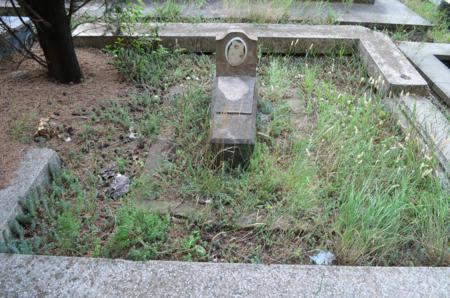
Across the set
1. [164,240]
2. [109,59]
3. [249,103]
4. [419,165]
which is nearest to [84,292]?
[164,240]

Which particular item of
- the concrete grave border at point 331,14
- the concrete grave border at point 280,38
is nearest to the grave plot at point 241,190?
the concrete grave border at point 280,38

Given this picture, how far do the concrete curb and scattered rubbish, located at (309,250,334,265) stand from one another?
1.65 m

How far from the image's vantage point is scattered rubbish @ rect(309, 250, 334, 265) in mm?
1970

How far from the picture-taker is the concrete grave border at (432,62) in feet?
12.1

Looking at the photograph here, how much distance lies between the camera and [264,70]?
159 inches

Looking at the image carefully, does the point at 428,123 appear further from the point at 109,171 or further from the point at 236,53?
the point at 109,171

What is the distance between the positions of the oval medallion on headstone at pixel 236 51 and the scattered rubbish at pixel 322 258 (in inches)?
62.9

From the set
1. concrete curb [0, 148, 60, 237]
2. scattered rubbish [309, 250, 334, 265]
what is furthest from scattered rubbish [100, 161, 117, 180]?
scattered rubbish [309, 250, 334, 265]

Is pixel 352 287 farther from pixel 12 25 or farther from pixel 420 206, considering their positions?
pixel 12 25

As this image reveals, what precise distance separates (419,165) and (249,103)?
4.14ft

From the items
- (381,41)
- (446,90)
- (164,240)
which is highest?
(381,41)

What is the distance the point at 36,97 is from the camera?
3.13 meters

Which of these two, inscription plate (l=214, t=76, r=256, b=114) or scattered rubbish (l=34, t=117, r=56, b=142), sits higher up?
inscription plate (l=214, t=76, r=256, b=114)

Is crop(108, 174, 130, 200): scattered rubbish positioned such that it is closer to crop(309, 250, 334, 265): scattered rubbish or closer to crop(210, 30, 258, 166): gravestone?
crop(210, 30, 258, 166): gravestone
